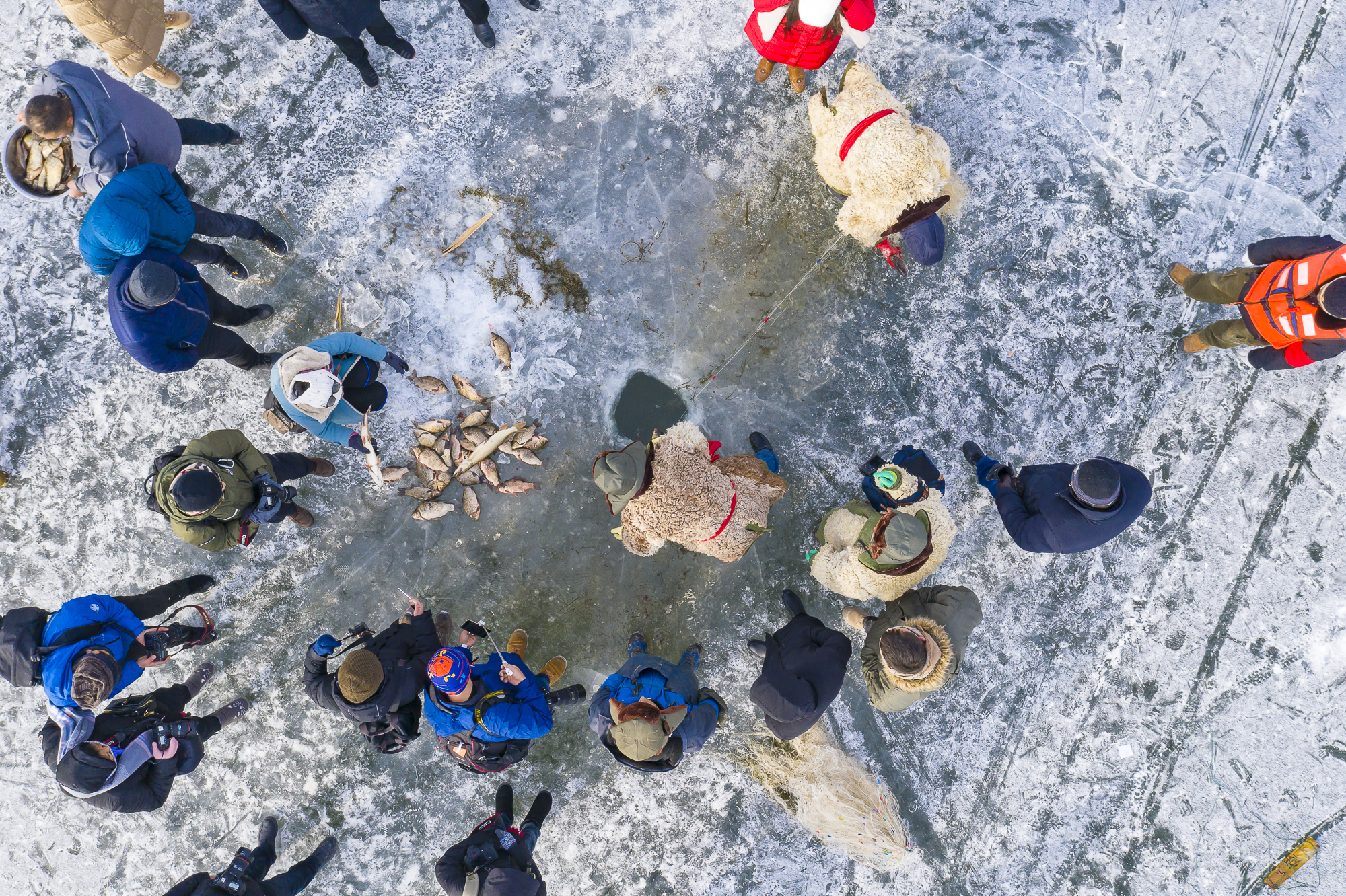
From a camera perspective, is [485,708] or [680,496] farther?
[485,708]

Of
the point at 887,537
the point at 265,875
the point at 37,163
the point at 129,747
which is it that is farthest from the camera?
the point at 265,875

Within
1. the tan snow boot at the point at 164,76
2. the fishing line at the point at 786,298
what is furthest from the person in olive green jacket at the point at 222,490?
the fishing line at the point at 786,298

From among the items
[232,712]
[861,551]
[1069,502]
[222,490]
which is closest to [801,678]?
[861,551]

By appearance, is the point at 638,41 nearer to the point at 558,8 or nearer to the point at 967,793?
the point at 558,8

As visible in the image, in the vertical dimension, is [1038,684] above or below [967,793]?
above

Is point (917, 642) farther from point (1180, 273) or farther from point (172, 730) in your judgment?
point (172, 730)

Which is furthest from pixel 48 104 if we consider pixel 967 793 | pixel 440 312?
pixel 967 793
